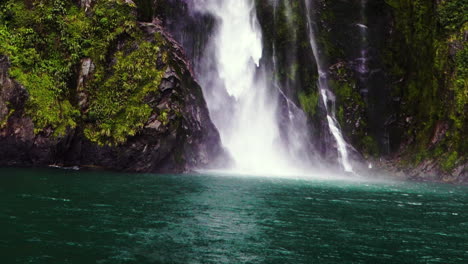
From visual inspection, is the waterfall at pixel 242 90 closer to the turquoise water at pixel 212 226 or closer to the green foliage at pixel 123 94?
the green foliage at pixel 123 94

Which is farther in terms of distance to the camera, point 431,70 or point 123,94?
point 431,70

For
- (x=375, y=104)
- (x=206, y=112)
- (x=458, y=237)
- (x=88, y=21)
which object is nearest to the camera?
(x=458, y=237)

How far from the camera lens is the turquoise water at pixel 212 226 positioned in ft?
32.5

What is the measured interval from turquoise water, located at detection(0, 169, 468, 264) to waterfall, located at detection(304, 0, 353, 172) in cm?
2341

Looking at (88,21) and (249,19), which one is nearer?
(88,21)

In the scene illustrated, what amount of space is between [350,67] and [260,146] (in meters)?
15.6

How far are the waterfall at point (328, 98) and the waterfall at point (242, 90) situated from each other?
5767mm

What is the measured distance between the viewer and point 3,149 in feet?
96.1

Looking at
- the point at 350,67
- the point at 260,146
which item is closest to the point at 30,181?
the point at 260,146

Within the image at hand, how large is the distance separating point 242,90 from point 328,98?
1092 centimetres

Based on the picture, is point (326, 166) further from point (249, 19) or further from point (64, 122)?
point (64, 122)

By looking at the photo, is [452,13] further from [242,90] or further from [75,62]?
[75,62]

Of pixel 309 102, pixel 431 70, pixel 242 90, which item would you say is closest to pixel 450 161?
pixel 431 70

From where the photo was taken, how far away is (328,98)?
4800 cm
